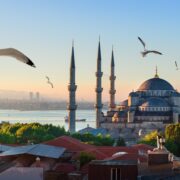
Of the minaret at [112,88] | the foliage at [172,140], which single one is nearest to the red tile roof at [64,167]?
the foliage at [172,140]

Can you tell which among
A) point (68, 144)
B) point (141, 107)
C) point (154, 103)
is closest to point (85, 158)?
point (68, 144)

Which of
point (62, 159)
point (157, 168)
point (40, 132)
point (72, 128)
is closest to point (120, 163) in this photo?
point (157, 168)

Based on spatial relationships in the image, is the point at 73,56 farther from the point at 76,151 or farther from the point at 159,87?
the point at 76,151

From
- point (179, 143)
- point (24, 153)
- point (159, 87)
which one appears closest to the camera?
point (24, 153)

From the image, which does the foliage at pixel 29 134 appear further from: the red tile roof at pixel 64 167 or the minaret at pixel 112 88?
the minaret at pixel 112 88

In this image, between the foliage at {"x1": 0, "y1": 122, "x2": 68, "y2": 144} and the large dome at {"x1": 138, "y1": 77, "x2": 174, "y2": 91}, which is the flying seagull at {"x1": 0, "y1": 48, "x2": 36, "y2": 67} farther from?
the large dome at {"x1": 138, "y1": 77, "x2": 174, "y2": 91}

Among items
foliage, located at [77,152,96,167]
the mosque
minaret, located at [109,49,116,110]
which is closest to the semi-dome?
Result: the mosque

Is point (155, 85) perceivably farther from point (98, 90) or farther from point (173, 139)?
point (173, 139)
